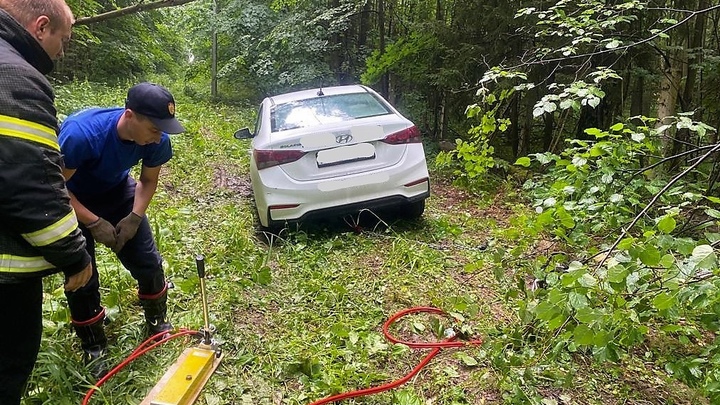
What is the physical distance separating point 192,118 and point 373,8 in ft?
17.5

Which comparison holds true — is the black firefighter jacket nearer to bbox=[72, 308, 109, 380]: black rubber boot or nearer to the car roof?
bbox=[72, 308, 109, 380]: black rubber boot

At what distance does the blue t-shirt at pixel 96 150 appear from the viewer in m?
2.40

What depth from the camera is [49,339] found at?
269 centimetres

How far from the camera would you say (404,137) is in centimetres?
442

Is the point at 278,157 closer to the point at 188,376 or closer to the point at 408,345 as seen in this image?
the point at 408,345

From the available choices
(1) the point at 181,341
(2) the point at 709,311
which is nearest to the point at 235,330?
(1) the point at 181,341

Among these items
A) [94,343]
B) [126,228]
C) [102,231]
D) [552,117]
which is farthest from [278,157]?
[552,117]

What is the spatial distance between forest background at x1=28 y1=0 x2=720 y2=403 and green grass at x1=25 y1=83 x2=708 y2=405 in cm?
8

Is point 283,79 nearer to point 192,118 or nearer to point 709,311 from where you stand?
point 192,118

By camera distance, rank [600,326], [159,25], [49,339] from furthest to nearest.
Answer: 1. [159,25]
2. [49,339]
3. [600,326]

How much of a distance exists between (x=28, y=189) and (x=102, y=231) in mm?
1051

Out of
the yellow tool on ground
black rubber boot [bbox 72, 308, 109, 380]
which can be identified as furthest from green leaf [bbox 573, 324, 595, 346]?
black rubber boot [bbox 72, 308, 109, 380]

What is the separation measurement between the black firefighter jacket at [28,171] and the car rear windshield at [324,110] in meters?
2.89

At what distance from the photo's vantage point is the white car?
4191 millimetres
